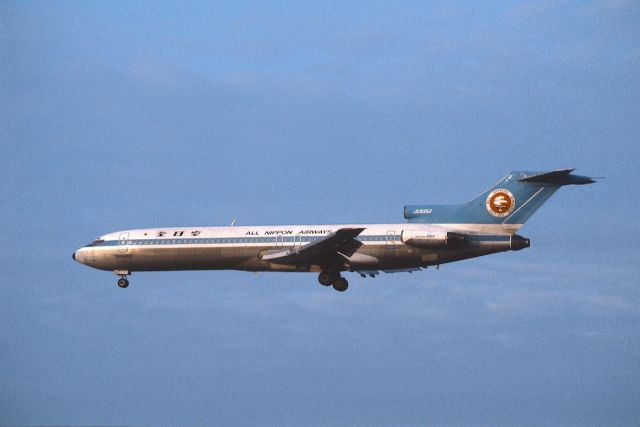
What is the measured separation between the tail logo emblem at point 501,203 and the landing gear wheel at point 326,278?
8.33 metres

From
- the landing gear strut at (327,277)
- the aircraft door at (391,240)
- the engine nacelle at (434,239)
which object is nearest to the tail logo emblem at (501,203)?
the engine nacelle at (434,239)

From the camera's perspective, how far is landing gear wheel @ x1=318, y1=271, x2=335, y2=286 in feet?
180

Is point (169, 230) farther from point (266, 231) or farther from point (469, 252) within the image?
point (469, 252)

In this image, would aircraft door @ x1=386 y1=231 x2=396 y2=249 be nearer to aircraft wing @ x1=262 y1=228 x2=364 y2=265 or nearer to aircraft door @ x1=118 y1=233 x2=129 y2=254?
aircraft wing @ x1=262 y1=228 x2=364 y2=265

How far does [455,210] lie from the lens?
5409cm

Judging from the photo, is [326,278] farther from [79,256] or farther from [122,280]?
[79,256]

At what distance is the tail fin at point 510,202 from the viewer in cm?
5294

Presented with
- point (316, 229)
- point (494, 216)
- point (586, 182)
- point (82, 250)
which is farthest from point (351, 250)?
point (82, 250)

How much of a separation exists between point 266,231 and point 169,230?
18.0 ft

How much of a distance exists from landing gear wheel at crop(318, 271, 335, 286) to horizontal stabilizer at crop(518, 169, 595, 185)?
34.8ft

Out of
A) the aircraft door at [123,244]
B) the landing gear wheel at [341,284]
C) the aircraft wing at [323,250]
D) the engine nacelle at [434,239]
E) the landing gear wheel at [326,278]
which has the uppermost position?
the aircraft door at [123,244]

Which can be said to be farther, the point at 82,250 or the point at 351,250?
the point at 82,250

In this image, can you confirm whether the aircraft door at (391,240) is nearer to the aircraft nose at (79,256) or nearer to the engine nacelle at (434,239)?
the engine nacelle at (434,239)

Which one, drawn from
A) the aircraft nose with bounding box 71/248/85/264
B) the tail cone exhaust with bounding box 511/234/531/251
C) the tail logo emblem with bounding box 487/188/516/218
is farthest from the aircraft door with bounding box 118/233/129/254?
the tail cone exhaust with bounding box 511/234/531/251
